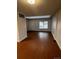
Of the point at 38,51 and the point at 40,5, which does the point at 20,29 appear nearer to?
the point at 40,5

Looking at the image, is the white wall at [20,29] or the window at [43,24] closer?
the white wall at [20,29]

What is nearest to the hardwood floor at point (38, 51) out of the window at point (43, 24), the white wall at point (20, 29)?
the white wall at point (20, 29)

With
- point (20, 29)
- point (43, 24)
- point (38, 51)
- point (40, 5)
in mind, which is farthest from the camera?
point (43, 24)

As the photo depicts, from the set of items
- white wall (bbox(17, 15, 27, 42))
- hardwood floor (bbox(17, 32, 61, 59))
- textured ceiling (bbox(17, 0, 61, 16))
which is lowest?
hardwood floor (bbox(17, 32, 61, 59))

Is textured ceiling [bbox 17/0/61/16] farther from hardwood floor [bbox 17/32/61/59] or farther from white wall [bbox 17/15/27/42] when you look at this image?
hardwood floor [bbox 17/32/61/59]

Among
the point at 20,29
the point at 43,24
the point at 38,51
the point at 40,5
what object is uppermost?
the point at 40,5

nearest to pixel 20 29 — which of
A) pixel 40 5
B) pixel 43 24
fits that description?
pixel 40 5

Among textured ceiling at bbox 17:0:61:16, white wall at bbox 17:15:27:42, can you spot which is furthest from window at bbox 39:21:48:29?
textured ceiling at bbox 17:0:61:16

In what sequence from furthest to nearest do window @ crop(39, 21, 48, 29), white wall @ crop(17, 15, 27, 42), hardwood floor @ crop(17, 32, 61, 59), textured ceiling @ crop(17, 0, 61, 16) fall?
window @ crop(39, 21, 48, 29) < white wall @ crop(17, 15, 27, 42) < textured ceiling @ crop(17, 0, 61, 16) < hardwood floor @ crop(17, 32, 61, 59)

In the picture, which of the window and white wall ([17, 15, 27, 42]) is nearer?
white wall ([17, 15, 27, 42])

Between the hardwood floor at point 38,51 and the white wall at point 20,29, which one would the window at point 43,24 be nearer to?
the white wall at point 20,29
